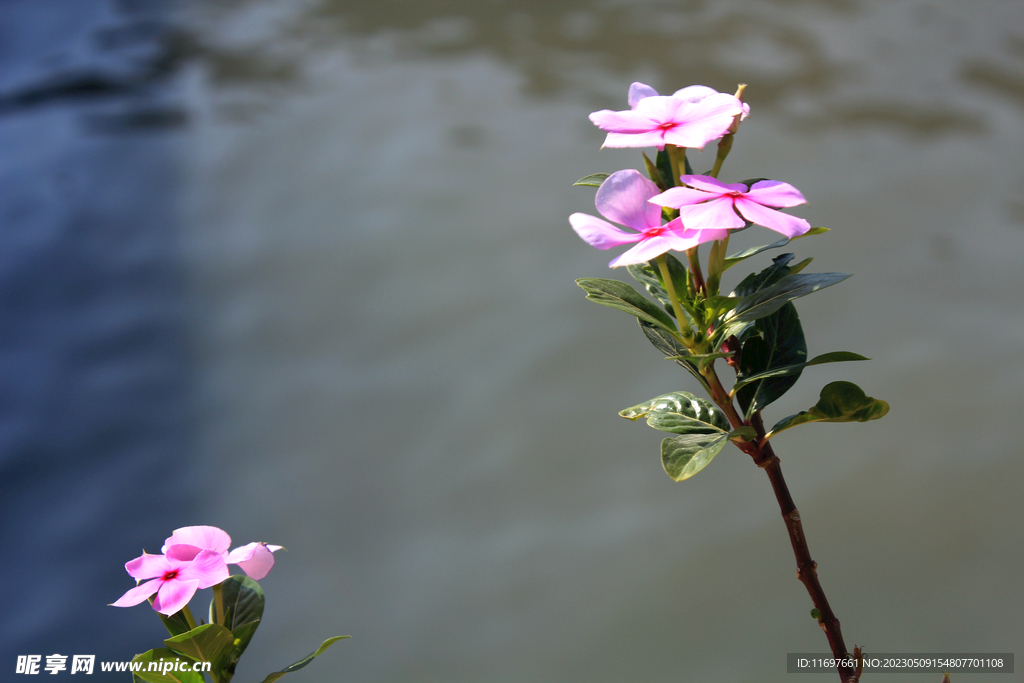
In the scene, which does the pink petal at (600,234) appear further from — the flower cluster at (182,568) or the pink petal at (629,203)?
the flower cluster at (182,568)

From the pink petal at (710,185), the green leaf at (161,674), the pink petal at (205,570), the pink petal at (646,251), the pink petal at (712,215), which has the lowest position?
the green leaf at (161,674)

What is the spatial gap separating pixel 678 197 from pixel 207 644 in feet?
1.12

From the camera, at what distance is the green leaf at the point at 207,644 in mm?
394

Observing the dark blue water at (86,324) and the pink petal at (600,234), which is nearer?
the pink petal at (600,234)

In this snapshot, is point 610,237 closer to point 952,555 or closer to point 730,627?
point 730,627

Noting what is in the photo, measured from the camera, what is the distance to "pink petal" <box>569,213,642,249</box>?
0.38 metres

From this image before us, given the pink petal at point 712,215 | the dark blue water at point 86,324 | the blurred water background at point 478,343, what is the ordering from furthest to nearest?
the dark blue water at point 86,324 < the blurred water background at point 478,343 < the pink petal at point 712,215

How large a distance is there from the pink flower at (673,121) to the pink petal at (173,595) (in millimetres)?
322

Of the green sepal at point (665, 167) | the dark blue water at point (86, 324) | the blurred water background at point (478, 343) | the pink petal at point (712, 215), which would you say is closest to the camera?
the pink petal at point (712, 215)

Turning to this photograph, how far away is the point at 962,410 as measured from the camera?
1480 mm

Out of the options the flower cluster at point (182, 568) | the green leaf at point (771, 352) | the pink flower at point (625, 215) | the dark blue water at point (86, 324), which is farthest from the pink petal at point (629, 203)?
the dark blue water at point (86, 324)

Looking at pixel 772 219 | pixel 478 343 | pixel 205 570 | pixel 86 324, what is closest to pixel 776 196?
pixel 772 219

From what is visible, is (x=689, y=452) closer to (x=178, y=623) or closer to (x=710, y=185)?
(x=710, y=185)

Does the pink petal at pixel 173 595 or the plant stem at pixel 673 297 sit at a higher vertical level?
the plant stem at pixel 673 297
